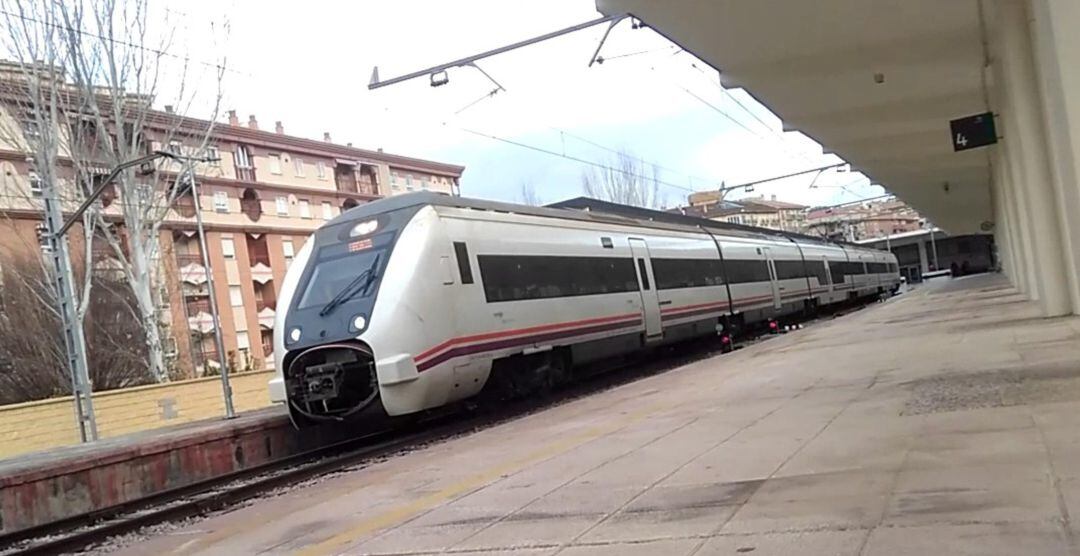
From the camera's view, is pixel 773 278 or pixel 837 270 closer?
pixel 773 278

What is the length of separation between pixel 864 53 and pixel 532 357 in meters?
6.59

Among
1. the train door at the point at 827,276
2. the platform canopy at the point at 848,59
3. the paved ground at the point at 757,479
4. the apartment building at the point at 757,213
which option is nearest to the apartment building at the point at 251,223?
the apartment building at the point at 757,213

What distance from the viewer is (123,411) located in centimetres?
2523

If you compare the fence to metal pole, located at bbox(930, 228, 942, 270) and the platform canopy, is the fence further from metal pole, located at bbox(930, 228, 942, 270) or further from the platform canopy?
metal pole, located at bbox(930, 228, 942, 270)

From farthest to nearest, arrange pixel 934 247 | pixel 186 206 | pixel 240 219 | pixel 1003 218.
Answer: pixel 934 247 → pixel 240 219 → pixel 186 206 → pixel 1003 218

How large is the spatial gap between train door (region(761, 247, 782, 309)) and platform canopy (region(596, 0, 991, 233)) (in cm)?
666

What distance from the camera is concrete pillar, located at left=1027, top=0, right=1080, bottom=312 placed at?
7.84 metres

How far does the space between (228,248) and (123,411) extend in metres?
28.3

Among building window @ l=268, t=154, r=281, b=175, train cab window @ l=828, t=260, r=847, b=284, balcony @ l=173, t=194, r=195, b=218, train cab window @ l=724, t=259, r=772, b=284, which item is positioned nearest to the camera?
train cab window @ l=724, t=259, r=772, b=284

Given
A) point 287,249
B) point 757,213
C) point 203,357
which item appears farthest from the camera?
point 757,213

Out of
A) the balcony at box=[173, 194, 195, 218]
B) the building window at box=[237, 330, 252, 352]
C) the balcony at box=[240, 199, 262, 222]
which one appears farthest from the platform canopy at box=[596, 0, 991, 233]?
the balcony at box=[240, 199, 262, 222]

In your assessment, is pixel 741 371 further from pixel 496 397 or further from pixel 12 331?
pixel 12 331

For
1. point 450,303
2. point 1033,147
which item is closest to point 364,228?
point 450,303

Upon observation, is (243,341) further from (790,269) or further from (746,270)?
(746,270)
